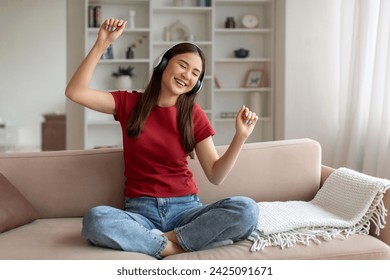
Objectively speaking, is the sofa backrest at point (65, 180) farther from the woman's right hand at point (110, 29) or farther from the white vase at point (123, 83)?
the white vase at point (123, 83)

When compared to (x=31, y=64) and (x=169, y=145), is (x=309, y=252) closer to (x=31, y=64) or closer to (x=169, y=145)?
(x=169, y=145)

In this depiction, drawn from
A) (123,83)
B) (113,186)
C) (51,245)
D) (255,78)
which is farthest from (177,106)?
(255,78)

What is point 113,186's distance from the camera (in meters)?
2.53

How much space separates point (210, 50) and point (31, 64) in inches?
243

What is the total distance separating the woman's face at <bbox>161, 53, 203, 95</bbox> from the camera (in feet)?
7.39

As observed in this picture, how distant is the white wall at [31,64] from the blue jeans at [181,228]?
9.05 meters

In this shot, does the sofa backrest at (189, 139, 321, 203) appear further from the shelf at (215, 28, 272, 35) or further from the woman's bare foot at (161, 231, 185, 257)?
the shelf at (215, 28, 272, 35)

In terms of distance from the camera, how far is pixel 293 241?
81.0 inches

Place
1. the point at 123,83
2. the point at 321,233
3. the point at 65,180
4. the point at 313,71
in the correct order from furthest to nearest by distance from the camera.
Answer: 1. the point at 123,83
2. the point at 313,71
3. the point at 65,180
4. the point at 321,233

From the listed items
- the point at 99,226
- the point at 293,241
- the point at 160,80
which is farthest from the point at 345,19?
the point at 99,226

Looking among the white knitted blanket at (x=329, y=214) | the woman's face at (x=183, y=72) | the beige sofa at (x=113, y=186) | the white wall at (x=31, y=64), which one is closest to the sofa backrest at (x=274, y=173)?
the beige sofa at (x=113, y=186)

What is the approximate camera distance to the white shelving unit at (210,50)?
5559 millimetres
